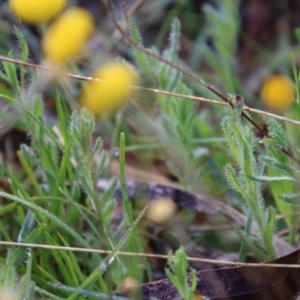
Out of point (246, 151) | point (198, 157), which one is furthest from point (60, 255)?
point (198, 157)

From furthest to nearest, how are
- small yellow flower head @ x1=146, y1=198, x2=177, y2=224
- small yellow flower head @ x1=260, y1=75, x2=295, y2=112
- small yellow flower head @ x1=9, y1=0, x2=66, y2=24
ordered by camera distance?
small yellow flower head @ x1=260, y1=75, x2=295, y2=112 < small yellow flower head @ x1=146, y1=198, x2=177, y2=224 < small yellow flower head @ x1=9, y1=0, x2=66, y2=24

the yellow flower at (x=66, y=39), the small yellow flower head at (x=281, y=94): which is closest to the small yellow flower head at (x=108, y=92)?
the yellow flower at (x=66, y=39)

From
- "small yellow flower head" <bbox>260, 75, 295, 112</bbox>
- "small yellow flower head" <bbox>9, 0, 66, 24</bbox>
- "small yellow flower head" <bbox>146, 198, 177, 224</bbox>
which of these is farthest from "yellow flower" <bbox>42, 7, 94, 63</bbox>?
"small yellow flower head" <bbox>260, 75, 295, 112</bbox>

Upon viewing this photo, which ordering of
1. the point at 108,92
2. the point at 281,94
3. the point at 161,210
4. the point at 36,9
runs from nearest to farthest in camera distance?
the point at 108,92 < the point at 36,9 < the point at 161,210 < the point at 281,94

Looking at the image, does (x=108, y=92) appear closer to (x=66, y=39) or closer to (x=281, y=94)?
(x=66, y=39)

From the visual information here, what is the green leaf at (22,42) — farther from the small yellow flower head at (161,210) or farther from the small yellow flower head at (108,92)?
the small yellow flower head at (161,210)

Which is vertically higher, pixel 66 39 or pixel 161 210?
pixel 66 39

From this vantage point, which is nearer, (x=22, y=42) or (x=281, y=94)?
(x=22, y=42)

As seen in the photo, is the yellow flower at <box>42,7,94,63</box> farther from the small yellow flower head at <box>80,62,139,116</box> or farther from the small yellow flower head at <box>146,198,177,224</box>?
the small yellow flower head at <box>146,198,177,224</box>

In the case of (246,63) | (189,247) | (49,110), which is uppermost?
(246,63)

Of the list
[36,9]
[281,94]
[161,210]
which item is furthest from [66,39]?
[281,94]

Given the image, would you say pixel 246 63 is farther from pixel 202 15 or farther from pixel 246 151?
pixel 246 151
